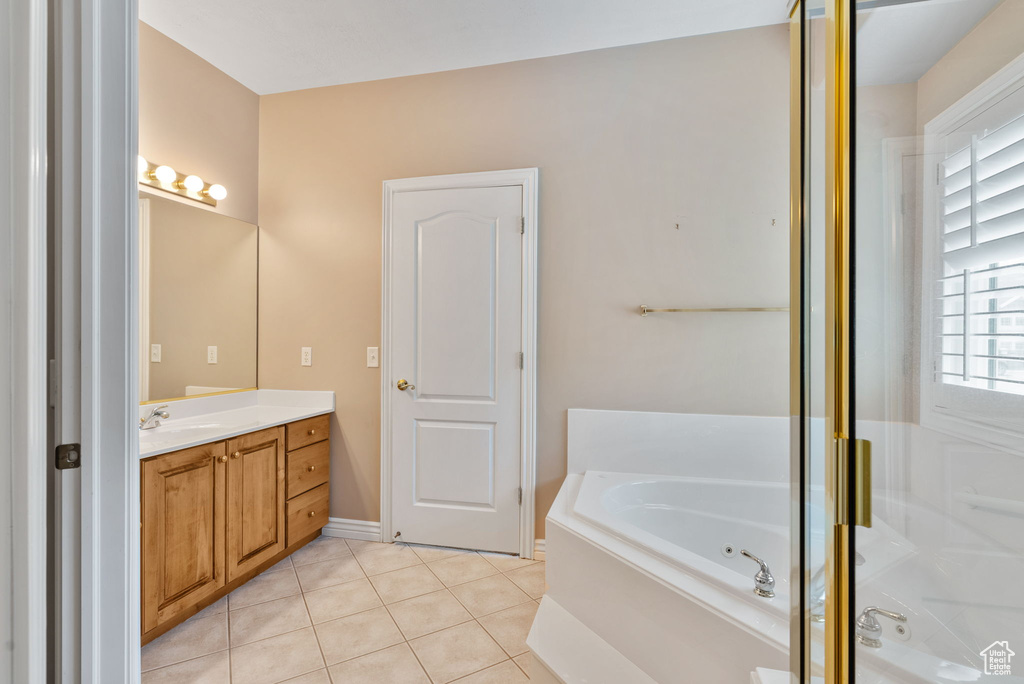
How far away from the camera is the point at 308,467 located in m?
2.58

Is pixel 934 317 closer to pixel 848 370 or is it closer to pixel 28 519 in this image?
pixel 848 370

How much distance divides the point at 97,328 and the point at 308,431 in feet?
6.10

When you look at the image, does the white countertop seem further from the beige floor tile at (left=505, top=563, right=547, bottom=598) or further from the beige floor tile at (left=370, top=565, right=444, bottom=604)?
the beige floor tile at (left=505, top=563, right=547, bottom=598)

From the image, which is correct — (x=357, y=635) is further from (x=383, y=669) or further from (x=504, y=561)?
(x=504, y=561)

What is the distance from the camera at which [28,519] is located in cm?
73

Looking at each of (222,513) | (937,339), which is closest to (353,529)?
(222,513)

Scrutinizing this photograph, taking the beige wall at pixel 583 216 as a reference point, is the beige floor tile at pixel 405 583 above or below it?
below

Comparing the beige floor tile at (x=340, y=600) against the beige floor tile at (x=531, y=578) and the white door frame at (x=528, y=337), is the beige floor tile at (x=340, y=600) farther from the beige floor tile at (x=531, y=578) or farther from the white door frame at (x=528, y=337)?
the white door frame at (x=528, y=337)

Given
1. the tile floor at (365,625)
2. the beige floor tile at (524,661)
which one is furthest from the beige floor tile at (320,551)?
the beige floor tile at (524,661)

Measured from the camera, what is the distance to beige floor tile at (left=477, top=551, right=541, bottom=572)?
2393mm

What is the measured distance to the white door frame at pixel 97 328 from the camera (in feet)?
2.60

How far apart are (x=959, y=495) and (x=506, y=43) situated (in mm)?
2612

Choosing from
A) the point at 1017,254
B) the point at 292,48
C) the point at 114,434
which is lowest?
the point at 114,434

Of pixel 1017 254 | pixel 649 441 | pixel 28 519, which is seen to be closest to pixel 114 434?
pixel 28 519
